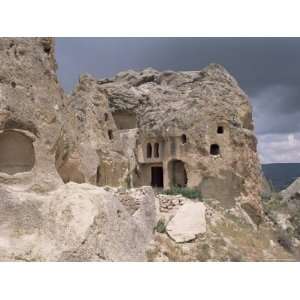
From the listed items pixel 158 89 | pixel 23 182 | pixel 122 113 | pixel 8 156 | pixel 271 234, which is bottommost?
pixel 271 234

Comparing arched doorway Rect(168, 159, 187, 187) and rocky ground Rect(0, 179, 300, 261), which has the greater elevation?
arched doorway Rect(168, 159, 187, 187)

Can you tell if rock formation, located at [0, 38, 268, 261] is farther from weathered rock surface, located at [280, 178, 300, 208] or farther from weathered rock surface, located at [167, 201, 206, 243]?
weathered rock surface, located at [280, 178, 300, 208]

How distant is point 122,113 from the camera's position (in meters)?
22.4

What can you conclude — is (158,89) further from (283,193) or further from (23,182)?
(23,182)

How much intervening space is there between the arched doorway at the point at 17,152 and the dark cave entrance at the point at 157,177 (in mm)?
13308

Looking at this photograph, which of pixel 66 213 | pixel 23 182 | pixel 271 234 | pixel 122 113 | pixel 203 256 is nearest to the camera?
→ pixel 66 213

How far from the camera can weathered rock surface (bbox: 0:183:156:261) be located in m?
6.22

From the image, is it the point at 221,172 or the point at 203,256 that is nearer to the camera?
the point at 203,256

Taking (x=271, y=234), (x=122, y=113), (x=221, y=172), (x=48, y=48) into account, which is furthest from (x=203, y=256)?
(x=122, y=113)

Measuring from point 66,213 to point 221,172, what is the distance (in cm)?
1208

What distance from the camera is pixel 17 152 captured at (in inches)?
319

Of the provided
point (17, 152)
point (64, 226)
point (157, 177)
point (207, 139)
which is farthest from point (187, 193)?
point (64, 226)

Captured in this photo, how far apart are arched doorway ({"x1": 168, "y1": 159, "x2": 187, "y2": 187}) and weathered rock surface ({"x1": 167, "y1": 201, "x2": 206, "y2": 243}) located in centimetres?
658

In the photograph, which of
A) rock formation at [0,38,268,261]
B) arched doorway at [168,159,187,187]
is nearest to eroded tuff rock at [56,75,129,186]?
rock formation at [0,38,268,261]
